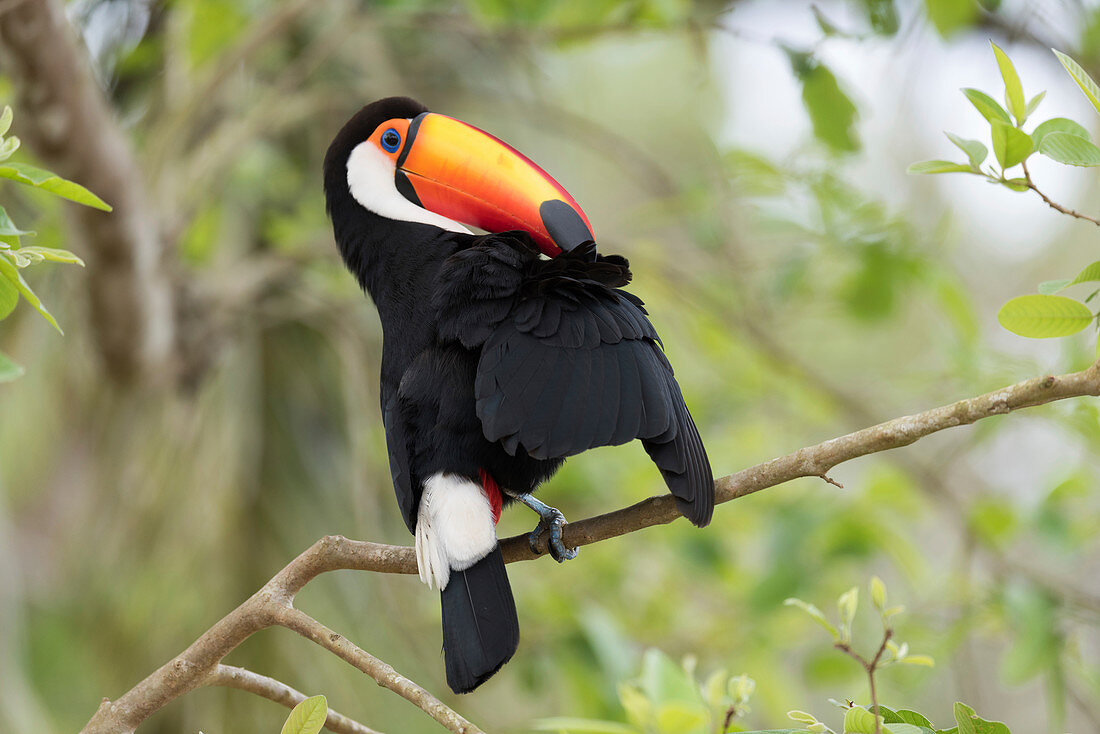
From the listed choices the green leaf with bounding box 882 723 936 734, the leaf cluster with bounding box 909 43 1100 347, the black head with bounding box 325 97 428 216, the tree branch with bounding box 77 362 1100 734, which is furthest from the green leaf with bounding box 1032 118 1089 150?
the black head with bounding box 325 97 428 216

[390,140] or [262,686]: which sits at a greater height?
[390,140]

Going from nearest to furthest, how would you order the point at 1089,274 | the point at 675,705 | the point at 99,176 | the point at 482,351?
the point at 1089,274, the point at 675,705, the point at 482,351, the point at 99,176

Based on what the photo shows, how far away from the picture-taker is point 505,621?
1425 millimetres

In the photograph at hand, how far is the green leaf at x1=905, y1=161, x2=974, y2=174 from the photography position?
1.20 metres

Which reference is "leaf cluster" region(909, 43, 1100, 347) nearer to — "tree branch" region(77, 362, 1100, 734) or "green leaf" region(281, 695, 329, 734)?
"tree branch" region(77, 362, 1100, 734)

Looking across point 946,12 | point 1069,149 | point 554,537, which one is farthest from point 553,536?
point 946,12

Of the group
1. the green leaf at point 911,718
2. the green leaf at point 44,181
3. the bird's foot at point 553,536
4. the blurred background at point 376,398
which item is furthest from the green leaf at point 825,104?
the green leaf at point 44,181

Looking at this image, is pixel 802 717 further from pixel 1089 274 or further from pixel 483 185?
pixel 483 185

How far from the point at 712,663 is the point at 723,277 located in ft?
4.29

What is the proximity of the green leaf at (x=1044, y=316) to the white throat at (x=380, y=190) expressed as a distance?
1026 mm

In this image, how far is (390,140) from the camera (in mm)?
1945

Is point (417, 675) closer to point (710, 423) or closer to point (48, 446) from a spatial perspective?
point (710, 423)

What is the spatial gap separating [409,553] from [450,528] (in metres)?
0.08

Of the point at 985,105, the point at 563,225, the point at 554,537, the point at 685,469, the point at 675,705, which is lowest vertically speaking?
the point at 675,705
